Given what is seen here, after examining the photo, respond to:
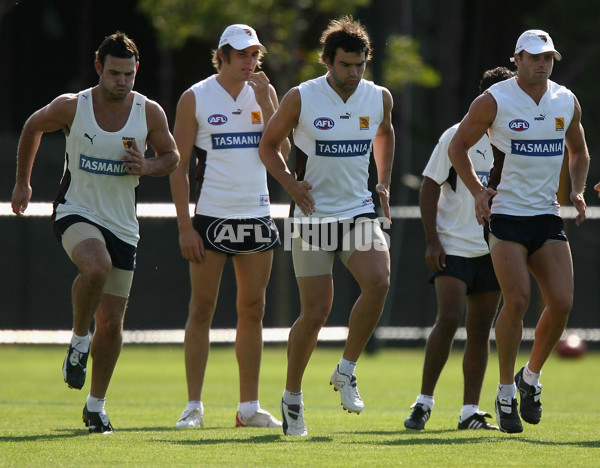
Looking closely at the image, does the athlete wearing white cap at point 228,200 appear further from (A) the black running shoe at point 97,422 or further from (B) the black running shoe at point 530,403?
(B) the black running shoe at point 530,403

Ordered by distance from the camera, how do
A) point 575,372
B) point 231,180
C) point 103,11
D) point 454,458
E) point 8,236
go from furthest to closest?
point 103,11 < point 8,236 < point 575,372 < point 231,180 < point 454,458

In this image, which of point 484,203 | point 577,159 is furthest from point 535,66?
point 484,203

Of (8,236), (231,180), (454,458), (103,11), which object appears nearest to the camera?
(454,458)

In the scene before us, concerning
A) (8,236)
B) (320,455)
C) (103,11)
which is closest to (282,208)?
(8,236)

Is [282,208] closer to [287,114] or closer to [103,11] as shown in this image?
[103,11]

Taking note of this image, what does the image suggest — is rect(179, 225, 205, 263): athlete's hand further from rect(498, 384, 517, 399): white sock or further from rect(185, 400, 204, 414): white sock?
rect(498, 384, 517, 399): white sock

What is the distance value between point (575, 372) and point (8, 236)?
8.11 m

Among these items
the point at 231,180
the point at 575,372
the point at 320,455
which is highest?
the point at 231,180

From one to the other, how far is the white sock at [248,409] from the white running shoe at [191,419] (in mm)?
288

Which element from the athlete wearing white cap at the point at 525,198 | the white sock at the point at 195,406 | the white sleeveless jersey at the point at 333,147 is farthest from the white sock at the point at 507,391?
the white sock at the point at 195,406

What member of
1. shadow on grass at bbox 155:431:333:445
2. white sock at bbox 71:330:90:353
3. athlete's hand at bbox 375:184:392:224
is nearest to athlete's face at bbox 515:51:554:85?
athlete's hand at bbox 375:184:392:224

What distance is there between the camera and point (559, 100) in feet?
24.9

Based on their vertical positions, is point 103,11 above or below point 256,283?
above

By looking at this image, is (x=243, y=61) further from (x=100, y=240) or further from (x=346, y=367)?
(x=346, y=367)
